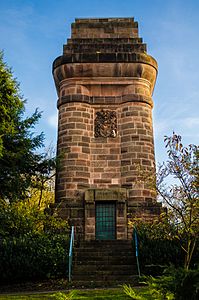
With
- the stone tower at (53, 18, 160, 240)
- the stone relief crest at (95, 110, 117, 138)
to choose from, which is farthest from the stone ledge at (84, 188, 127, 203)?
the stone relief crest at (95, 110, 117, 138)

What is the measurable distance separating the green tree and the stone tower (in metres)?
1.90

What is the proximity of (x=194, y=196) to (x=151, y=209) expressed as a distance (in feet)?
18.4

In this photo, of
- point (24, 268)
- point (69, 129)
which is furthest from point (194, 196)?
point (69, 129)

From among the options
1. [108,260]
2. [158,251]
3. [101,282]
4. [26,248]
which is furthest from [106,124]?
[101,282]

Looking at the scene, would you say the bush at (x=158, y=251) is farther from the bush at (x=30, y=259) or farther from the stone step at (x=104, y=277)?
the bush at (x=30, y=259)

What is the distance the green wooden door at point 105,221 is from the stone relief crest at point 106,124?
3.12 m

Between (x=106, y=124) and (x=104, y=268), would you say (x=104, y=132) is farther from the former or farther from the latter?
(x=104, y=268)

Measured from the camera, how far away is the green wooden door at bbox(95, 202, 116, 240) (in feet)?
50.5

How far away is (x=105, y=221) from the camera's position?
15.6 meters

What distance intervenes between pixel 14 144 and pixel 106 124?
451 centimetres

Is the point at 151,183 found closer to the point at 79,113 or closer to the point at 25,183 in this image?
the point at 25,183

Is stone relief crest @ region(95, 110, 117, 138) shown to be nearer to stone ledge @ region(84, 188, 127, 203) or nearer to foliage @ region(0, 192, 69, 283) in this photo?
stone ledge @ region(84, 188, 127, 203)

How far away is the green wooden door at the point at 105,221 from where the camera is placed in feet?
50.5

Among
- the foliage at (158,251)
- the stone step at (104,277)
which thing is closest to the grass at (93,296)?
the stone step at (104,277)
